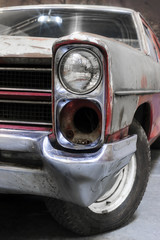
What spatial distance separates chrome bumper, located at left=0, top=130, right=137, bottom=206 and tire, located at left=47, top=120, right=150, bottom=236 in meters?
0.31

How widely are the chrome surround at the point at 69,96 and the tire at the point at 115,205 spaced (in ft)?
1.54

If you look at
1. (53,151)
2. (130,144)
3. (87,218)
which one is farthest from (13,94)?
(87,218)

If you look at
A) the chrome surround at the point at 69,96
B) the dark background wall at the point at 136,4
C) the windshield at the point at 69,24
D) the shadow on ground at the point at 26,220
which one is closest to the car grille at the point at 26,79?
the chrome surround at the point at 69,96

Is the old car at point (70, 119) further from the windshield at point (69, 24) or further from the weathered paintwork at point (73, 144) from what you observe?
the windshield at point (69, 24)

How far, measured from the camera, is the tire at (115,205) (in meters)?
1.81

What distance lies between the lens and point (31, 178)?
4.98 ft

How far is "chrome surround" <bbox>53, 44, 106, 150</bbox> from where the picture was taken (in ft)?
4.59

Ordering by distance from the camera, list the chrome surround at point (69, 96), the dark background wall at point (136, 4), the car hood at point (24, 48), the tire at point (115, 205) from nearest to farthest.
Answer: the chrome surround at point (69, 96), the car hood at point (24, 48), the tire at point (115, 205), the dark background wall at point (136, 4)

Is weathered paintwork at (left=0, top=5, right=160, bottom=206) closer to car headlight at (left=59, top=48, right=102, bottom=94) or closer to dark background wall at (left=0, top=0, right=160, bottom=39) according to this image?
car headlight at (left=59, top=48, right=102, bottom=94)

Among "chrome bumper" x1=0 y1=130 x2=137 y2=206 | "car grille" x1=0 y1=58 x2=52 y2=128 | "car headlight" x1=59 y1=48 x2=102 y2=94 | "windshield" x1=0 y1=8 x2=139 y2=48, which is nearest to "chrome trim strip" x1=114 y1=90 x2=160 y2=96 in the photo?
"car headlight" x1=59 y1=48 x2=102 y2=94

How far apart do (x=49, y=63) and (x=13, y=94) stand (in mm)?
231

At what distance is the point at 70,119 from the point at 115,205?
0.75m

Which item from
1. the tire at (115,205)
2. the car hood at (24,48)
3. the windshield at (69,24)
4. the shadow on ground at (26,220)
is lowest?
the shadow on ground at (26,220)

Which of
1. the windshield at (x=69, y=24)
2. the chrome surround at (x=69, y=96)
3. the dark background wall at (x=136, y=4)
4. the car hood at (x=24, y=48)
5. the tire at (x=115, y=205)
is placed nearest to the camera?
the chrome surround at (x=69, y=96)
